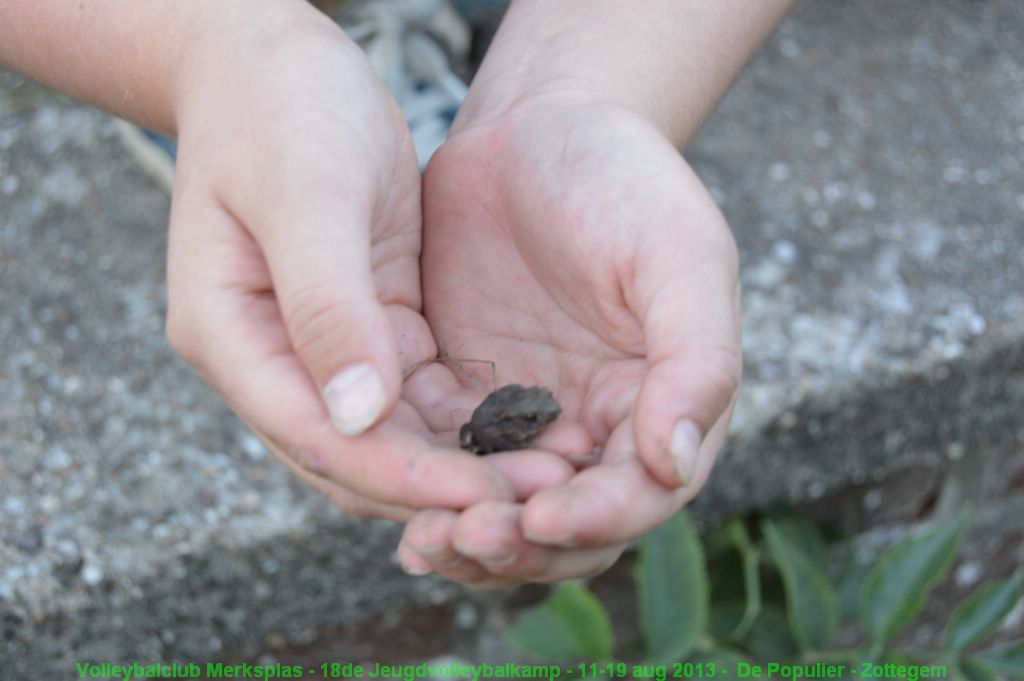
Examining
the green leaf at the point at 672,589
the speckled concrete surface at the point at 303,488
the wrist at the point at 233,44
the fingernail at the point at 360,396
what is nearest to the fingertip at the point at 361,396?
the fingernail at the point at 360,396

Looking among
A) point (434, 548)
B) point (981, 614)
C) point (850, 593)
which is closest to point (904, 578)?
point (981, 614)

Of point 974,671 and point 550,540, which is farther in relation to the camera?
point 974,671

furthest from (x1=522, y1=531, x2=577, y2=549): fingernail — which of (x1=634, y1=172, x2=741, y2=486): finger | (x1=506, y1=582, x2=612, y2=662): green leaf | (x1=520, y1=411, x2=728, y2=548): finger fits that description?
(x1=506, y1=582, x2=612, y2=662): green leaf

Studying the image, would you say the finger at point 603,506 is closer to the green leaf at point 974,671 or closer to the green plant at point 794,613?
the green plant at point 794,613

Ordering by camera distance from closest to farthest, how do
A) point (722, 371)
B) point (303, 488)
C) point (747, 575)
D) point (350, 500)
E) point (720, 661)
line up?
point (722, 371) < point (350, 500) < point (720, 661) < point (303, 488) < point (747, 575)

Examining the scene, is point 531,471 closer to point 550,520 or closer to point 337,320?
point 550,520

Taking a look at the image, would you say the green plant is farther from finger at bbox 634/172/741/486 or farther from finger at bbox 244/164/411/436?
finger at bbox 244/164/411/436

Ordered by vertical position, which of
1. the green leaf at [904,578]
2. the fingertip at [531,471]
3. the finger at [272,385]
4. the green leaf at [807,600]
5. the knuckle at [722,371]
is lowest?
the green leaf at [807,600]
